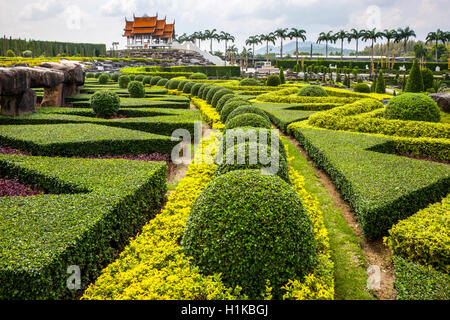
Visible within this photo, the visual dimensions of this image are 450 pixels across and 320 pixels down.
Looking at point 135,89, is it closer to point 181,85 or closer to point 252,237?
point 181,85

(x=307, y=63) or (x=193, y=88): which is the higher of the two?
(x=307, y=63)

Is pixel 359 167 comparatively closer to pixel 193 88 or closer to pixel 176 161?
pixel 176 161

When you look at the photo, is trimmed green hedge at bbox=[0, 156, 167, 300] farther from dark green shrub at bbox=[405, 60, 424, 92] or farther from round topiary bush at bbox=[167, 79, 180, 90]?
round topiary bush at bbox=[167, 79, 180, 90]

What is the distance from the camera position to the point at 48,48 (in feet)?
209

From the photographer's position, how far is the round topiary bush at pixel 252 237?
3639 millimetres

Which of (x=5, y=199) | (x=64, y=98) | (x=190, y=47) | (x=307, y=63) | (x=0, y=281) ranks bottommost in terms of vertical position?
(x=0, y=281)

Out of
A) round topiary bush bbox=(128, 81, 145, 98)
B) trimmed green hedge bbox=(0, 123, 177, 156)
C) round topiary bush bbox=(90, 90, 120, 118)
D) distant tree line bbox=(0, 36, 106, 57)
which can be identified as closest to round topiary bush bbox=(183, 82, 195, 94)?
round topiary bush bbox=(128, 81, 145, 98)


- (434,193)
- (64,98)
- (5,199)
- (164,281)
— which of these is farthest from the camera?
(64,98)

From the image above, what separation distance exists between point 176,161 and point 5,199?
510cm

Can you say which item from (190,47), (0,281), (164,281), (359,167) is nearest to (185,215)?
(164,281)

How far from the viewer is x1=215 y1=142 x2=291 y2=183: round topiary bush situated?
17.6ft

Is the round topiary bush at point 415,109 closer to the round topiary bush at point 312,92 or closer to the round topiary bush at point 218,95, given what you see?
the round topiary bush at point 218,95

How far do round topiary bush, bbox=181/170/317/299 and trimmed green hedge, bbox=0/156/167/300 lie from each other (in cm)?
138
